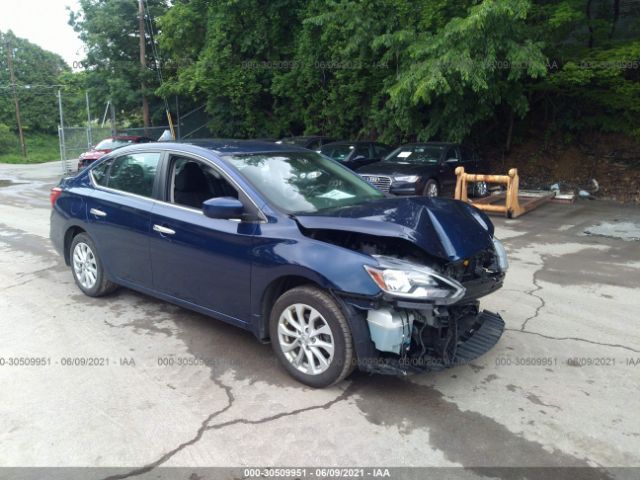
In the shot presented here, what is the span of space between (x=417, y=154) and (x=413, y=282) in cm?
975

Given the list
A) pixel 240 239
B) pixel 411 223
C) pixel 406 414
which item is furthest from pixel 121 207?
pixel 406 414

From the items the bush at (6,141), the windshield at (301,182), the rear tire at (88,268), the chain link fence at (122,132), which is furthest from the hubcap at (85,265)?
the bush at (6,141)

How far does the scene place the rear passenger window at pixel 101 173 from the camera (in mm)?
5537

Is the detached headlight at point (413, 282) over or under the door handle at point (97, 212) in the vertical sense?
under

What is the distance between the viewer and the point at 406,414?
3.45 meters

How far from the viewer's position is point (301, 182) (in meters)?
4.54

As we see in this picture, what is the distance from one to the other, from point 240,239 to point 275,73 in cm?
1747

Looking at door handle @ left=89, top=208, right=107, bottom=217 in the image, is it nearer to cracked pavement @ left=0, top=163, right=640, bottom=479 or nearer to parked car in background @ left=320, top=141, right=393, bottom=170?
cracked pavement @ left=0, top=163, right=640, bottom=479

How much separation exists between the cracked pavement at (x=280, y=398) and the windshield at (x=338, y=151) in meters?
8.83

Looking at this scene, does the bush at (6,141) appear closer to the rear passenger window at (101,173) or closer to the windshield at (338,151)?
the windshield at (338,151)

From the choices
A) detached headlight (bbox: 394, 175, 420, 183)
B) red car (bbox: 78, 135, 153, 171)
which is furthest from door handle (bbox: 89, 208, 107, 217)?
red car (bbox: 78, 135, 153, 171)

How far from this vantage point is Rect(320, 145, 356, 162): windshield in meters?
14.0

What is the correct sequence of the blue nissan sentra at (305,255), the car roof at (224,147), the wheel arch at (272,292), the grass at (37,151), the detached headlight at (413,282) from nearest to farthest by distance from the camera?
1. the detached headlight at (413,282)
2. the blue nissan sentra at (305,255)
3. the wheel arch at (272,292)
4. the car roof at (224,147)
5. the grass at (37,151)

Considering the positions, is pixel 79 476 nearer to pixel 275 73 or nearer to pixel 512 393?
pixel 512 393
